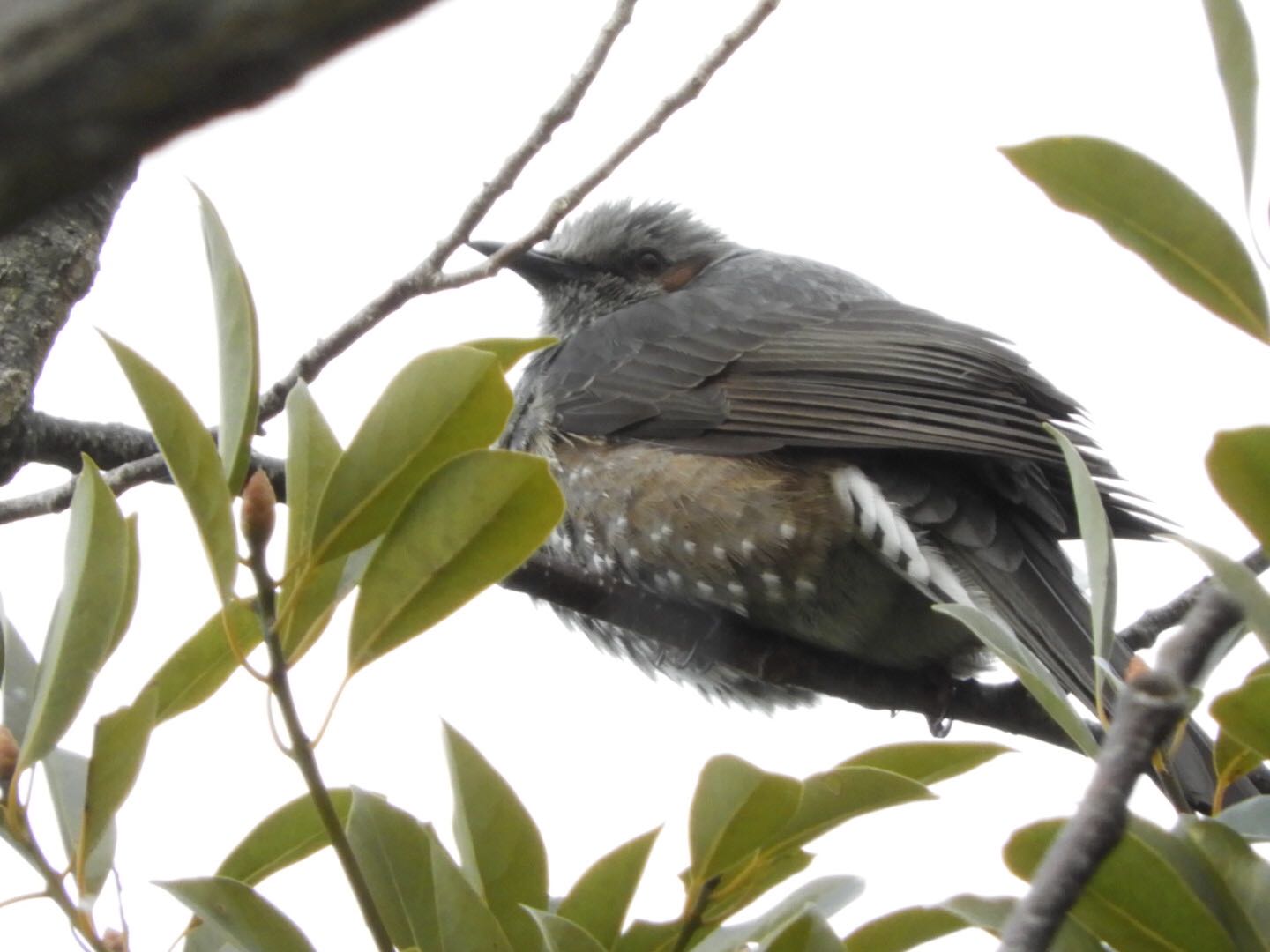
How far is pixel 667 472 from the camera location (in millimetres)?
4266

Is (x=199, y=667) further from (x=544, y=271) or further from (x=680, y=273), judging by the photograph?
(x=680, y=273)

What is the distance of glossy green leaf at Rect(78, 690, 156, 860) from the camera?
1.75 m

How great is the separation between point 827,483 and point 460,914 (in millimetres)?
2587

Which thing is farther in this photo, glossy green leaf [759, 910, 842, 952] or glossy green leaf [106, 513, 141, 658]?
glossy green leaf [106, 513, 141, 658]

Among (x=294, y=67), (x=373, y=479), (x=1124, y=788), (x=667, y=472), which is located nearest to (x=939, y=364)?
(x=667, y=472)

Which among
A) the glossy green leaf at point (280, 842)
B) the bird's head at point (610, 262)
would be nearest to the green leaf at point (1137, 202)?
the glossy green leaf at point (280, 842)

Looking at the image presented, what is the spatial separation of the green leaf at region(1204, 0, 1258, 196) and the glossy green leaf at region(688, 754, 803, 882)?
829 millimetres

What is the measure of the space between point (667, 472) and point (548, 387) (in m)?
0.68

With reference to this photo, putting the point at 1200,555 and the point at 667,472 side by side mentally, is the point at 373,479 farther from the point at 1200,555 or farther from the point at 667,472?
the point at 667,472

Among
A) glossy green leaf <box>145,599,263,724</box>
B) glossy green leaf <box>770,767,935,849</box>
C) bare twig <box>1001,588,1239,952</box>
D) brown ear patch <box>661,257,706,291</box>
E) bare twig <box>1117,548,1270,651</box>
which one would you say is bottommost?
bare twig <box>1117,548,1270,651</box>

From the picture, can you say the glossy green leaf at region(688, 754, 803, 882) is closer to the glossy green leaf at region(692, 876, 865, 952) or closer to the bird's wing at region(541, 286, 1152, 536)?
the glossy green leaf at region(692, 876, 865, 952)

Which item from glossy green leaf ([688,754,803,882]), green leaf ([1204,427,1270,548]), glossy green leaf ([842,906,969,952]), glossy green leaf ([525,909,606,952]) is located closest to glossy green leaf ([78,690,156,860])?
glossy green leaf ([525,909,606,952])

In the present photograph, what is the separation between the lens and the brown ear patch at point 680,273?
18.5 feet

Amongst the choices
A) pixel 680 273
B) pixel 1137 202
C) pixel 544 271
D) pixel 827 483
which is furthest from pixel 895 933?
pixel 680 273
